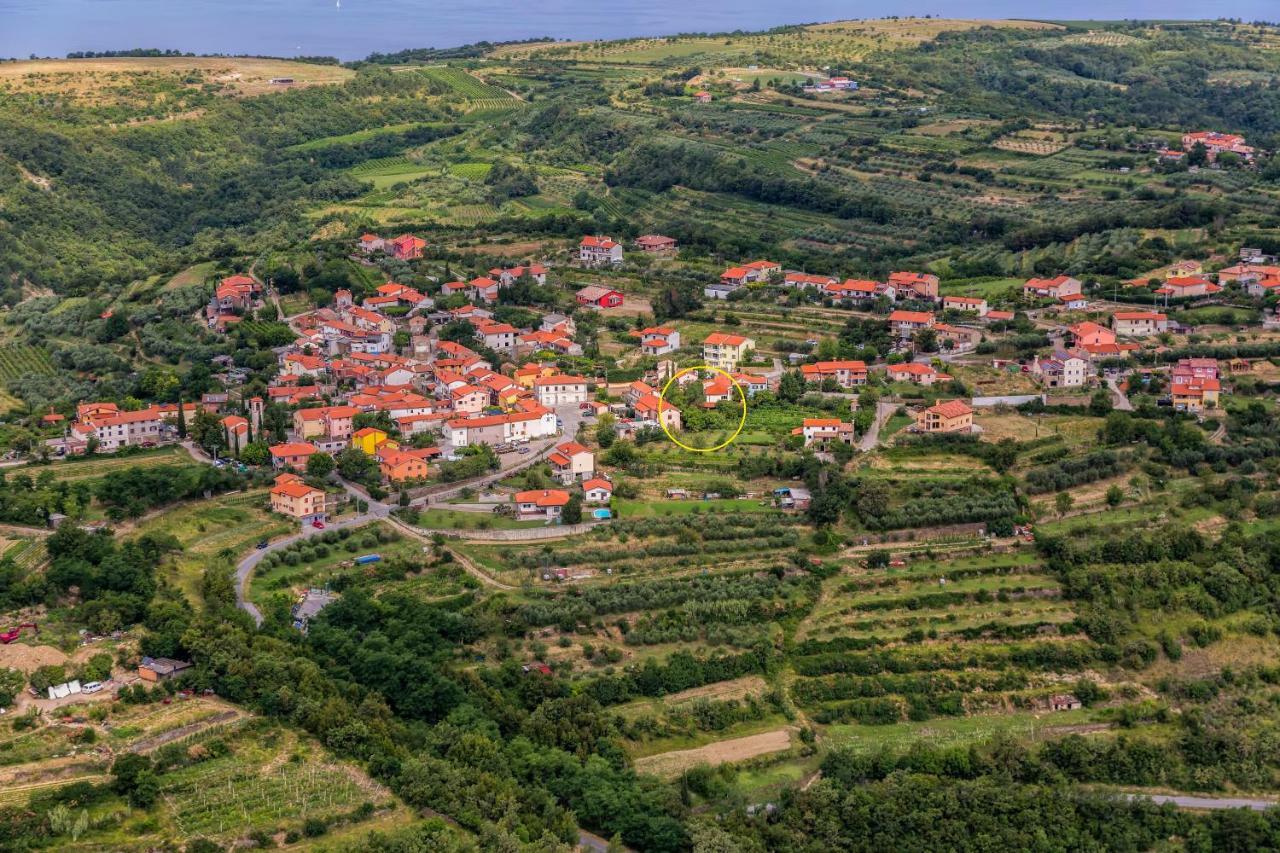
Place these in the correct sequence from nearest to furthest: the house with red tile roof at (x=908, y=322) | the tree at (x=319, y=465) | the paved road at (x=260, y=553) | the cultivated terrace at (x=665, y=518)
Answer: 1. the cultivated terrace at (x=665, y=518)
2. the paved road at (x=260, y=553)
3. the tree at (x=319, y=465)
4. the house with red tile roof at (x=908, y=322)

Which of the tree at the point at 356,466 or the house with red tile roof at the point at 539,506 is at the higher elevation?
the tree at the point at 356,466

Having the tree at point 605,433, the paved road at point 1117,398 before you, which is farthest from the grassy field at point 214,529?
the paved road at point 1117,398

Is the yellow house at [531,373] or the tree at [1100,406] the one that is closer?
the tree at [1100,406]

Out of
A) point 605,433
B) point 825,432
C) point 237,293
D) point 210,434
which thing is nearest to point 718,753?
point 825,432

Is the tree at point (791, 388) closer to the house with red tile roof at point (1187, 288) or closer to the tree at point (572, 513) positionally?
the tree at point (572, 513)

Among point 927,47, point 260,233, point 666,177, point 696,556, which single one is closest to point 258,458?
point 696,556

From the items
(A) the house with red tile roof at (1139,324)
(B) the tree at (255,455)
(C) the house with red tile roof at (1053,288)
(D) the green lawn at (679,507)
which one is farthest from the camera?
(C) the house with red tile roof at (1053,288)

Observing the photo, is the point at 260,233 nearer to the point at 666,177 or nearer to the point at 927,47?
the point at 666,177
